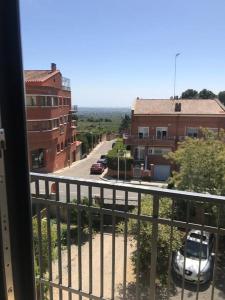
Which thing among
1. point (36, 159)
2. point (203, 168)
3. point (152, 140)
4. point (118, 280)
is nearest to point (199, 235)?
point (118, 280)

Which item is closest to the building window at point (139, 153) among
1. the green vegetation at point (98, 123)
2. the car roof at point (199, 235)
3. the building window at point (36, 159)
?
the building window at point (36, 159)

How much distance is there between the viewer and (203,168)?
27.9 feet

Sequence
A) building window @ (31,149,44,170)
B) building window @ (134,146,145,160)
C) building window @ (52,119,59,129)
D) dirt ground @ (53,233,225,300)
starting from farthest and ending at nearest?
1. building window @ (134,146,145,160)
2. building window @ (52,119,59,129)
3. dirt ground @ (53,233,225,300)
4. building window @ (31,149,44,170)

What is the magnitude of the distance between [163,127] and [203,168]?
9.54 metres

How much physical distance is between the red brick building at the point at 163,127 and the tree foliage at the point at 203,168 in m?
8.05

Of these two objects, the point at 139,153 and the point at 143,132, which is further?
the point at 139,153

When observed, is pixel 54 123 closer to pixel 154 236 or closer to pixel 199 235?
pixel 199 235

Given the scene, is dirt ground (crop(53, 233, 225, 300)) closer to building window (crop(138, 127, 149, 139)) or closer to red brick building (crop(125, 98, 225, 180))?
red brick building (crop(125, 98, 225, 180))

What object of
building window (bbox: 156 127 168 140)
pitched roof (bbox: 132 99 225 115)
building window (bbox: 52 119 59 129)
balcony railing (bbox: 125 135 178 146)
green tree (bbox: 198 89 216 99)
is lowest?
balcony railing (bbox: 125 135 178 146)

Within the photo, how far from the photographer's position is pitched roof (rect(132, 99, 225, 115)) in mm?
17484

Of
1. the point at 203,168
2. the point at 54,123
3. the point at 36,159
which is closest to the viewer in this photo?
the point at 36,159

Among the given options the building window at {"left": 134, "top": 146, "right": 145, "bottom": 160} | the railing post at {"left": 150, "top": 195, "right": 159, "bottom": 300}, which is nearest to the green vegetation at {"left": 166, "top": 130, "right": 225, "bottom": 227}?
the railing post at {"left": 150, "top": 195, "right": 159, "bottom": 300}

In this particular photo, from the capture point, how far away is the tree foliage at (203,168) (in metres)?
8.23

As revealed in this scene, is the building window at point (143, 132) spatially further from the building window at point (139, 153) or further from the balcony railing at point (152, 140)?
the building window at point (139, 153)
